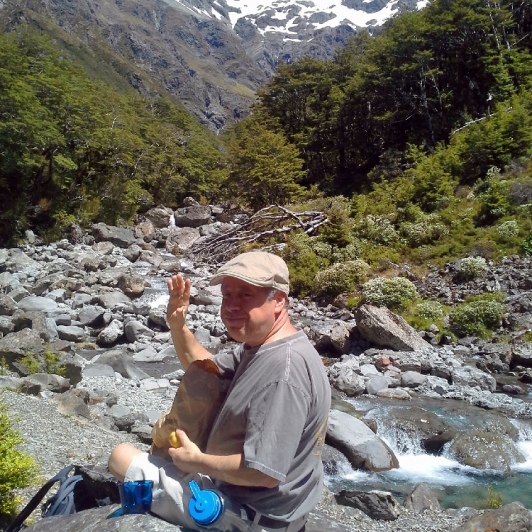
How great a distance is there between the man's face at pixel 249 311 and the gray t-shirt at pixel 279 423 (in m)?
0.09

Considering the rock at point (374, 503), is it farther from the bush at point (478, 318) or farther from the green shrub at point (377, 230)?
the green shrub at point (377, 230)

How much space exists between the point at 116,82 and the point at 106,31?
75.8m

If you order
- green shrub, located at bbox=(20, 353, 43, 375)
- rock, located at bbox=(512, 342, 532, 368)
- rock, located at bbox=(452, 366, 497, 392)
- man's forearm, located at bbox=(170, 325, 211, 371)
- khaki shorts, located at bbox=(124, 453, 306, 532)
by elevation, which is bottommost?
rock, located at bbox=(512, 342, 532, 368)

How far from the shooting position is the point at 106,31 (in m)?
186

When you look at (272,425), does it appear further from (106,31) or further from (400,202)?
(106,31)

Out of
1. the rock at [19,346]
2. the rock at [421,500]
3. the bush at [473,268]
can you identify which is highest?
the rock at [19,346]

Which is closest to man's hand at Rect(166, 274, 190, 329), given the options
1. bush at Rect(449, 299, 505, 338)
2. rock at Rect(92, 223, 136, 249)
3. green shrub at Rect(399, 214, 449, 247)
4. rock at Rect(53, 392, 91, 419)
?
rock at Rect(53, 392, 91, 419)

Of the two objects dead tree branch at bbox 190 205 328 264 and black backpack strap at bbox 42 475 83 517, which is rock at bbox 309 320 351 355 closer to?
dead tree branch at bbox 190 205 328 264

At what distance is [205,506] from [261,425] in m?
0.53

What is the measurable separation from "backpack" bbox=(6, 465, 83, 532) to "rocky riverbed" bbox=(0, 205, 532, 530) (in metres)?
0.36

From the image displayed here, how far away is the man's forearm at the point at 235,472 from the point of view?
237cm

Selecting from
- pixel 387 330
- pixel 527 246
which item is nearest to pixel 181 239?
pixel 387 330

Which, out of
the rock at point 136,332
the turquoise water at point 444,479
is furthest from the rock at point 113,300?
the turquoise water at point 444,479

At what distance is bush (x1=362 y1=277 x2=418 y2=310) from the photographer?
54.3 feet
